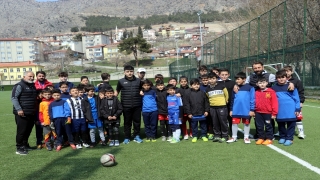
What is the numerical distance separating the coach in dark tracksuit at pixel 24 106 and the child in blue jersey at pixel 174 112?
2902 millimetres

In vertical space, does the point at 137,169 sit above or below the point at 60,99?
below

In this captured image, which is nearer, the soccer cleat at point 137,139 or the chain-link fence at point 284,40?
the soccer cleat at point 137,139

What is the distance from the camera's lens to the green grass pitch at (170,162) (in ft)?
14.0

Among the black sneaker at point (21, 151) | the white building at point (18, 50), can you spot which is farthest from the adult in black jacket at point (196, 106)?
the white building at point (18, 50)

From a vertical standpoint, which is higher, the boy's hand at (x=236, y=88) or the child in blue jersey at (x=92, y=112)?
the boy's hand at (x=236, y=88)

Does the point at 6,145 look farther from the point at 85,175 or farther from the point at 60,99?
the point at 85,175

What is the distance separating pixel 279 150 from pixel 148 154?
247 cm

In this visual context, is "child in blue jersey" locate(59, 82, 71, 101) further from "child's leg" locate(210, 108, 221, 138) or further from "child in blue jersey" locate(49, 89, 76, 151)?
"child's leg" locate(210, 108, 221, 138)

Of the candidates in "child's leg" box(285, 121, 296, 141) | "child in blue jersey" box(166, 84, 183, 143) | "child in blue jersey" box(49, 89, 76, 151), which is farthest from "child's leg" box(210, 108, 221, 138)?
"child in blue jersey" box(49, 89, 76, 151)

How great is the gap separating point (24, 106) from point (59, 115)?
704 mm

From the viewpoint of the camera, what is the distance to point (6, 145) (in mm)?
6754

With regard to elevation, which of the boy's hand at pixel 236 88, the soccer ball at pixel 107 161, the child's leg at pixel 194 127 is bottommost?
the soccer ball at pixel 107 161

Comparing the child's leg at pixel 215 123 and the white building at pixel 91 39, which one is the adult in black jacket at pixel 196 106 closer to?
the child's leg at pixel 215 123

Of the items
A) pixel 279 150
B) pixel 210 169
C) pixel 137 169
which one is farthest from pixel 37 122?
pixel 279 150
